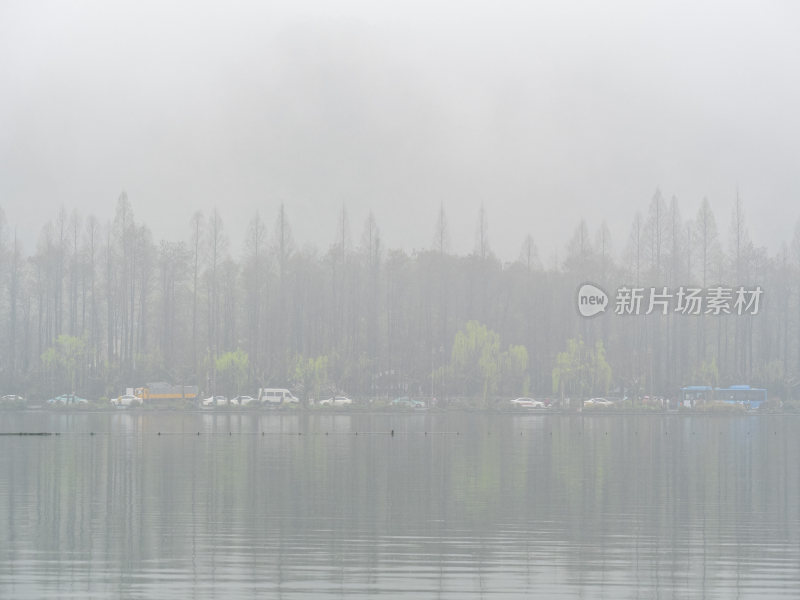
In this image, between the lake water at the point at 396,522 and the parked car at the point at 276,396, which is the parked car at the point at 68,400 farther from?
the lake water at the point at 396,522

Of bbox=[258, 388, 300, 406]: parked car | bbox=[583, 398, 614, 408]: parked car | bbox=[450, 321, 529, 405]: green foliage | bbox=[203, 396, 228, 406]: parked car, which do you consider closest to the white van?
bbox=[258, 388, 300, 406]: parked car

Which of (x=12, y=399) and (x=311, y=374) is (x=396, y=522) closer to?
(x=311, y=374)

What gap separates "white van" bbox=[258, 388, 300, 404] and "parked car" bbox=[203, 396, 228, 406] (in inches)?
115

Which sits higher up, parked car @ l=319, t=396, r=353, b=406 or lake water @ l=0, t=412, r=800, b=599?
lake water @ l=0, t=412, r=800, b=599

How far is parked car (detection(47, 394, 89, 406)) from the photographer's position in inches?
3188

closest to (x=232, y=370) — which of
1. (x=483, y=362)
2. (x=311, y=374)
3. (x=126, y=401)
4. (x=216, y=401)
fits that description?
(x=216, y=401)

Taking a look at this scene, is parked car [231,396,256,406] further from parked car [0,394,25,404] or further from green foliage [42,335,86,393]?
parked car [0,394,25,404]

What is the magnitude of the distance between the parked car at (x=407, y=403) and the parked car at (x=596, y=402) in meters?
12.9

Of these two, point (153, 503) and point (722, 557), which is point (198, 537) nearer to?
point (153, 503)

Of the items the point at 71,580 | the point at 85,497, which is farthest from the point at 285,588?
the point at 85,497

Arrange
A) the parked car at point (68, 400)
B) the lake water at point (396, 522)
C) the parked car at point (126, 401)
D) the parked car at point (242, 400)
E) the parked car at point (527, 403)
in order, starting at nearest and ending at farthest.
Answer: the lake water at point (396, 522) < the parked car at point (126, 401) < the parked car at point (68, 400) < the parked car at point (242, 400) < the parked car at point (527, 403)

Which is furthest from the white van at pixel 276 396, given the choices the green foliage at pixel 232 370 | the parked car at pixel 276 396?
the green foliage at pixel 232 370

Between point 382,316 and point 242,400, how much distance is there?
16.2 metres

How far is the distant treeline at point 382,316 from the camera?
85.1 meters
